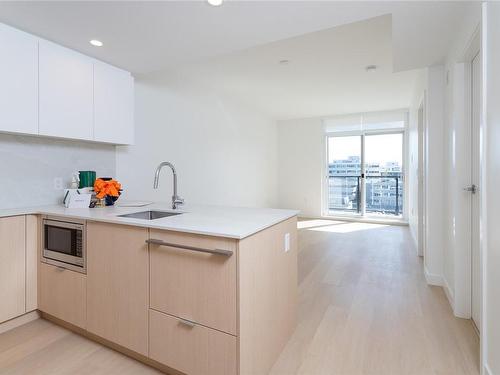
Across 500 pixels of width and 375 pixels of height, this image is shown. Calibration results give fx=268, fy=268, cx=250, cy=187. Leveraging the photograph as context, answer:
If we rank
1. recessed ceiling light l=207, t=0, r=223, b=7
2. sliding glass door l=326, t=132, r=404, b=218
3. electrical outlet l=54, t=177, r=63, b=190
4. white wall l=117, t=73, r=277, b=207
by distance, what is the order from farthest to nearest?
sliding glass door l=326, t=132, r=404, b=218, white wall l=117, t=73, r=277, b=207, electrical outlet l=54, t=177, r=63, b=190, recessed ceiling light l=207, t=0, r=223, b=7

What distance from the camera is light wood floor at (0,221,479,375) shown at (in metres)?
1.61

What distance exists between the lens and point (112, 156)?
9.77ft

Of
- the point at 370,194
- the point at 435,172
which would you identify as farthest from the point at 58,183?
the point at 370,194

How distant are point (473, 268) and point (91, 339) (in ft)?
9.47

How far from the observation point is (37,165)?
238 cm

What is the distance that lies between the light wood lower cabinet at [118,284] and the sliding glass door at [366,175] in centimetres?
593

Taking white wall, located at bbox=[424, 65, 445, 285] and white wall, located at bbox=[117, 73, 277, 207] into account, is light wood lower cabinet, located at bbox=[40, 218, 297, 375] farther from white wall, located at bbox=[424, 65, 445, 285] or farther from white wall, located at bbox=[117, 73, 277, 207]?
white wall, located at bbox=[424, 65, 445, 285]

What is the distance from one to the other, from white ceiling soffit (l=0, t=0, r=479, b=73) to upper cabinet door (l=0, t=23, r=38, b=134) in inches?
4.4

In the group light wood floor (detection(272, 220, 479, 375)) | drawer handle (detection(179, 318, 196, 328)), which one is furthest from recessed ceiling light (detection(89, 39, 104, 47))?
light wood floor (detection(272, 220, 479, 375))

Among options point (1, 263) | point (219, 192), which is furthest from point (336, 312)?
point (219, 192)

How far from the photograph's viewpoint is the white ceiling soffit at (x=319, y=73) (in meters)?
2.83

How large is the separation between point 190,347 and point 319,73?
366 centimetres

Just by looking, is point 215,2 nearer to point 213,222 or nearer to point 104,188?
point 213,222

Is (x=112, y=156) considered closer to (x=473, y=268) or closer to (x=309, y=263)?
(x=309, y=263)
